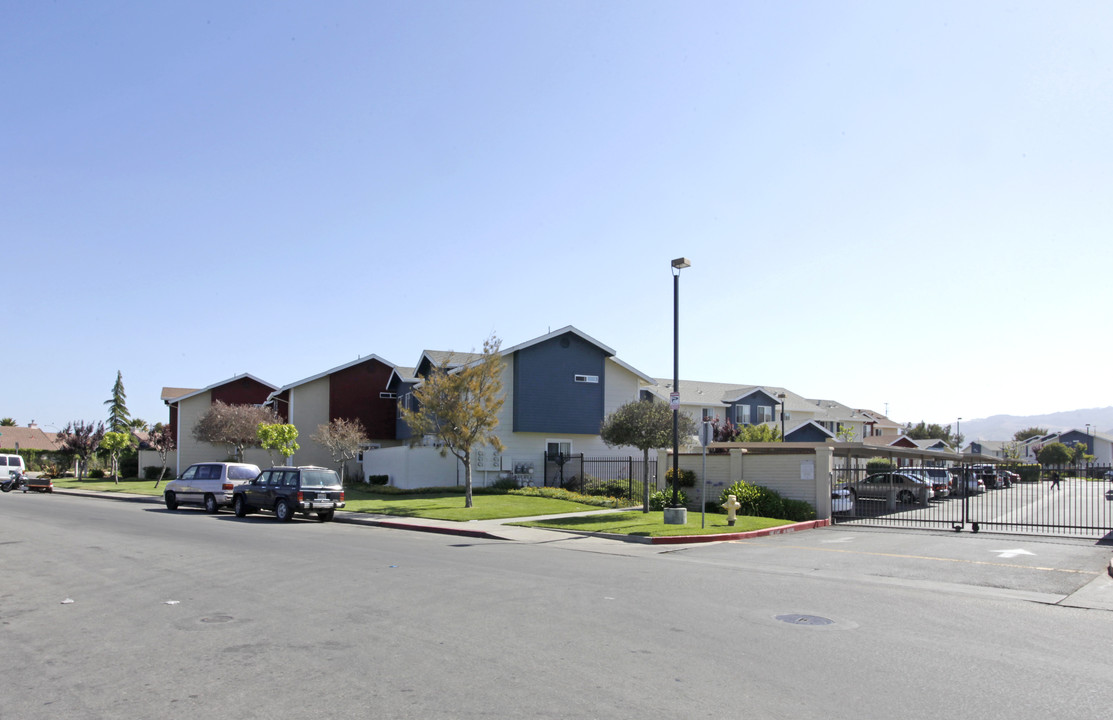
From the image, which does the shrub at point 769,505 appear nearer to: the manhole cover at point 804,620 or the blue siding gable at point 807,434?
the manhole cover at point 804,620

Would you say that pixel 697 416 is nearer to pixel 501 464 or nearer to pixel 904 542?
pixel 501 464

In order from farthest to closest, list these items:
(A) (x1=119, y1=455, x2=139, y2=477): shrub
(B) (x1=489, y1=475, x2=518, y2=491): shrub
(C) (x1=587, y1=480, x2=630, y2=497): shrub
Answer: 1. (A) (x1=119, y1=455, x2=139, y2=477): shrub
2. (B) (x1=489, y1=475, x2=518, y2=491): shrub
3. (C) (x1=587, y1=480, x2=630, y2=497): shrub

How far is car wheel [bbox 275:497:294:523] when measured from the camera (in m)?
24.6

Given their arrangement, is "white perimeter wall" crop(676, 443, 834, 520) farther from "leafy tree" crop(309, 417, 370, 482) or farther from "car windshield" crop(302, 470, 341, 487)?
"leafy tree" crop(309, 417, 370, 482)

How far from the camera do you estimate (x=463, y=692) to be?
20.6 ft

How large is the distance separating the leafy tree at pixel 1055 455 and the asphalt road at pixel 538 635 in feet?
289

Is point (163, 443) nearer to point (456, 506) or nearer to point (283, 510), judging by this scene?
point (456, 506)

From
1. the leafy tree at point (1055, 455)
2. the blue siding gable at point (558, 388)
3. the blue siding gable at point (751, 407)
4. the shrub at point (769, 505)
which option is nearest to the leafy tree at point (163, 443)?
the blue siding gable at point (558, 388)

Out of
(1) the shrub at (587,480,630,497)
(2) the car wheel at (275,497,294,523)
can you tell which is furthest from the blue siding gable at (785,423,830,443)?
(2) the car wheel at (275,497,294,523)

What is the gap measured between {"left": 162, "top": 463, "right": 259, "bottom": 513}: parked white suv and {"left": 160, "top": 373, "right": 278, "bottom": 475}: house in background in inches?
856

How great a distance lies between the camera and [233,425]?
4306cm

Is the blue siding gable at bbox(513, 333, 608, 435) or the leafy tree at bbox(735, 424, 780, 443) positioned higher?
the blue siding gable at bbox(513, 333, 608, 435)

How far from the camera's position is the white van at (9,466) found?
45.9 m

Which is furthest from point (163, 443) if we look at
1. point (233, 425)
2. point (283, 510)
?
point (283, 510)
